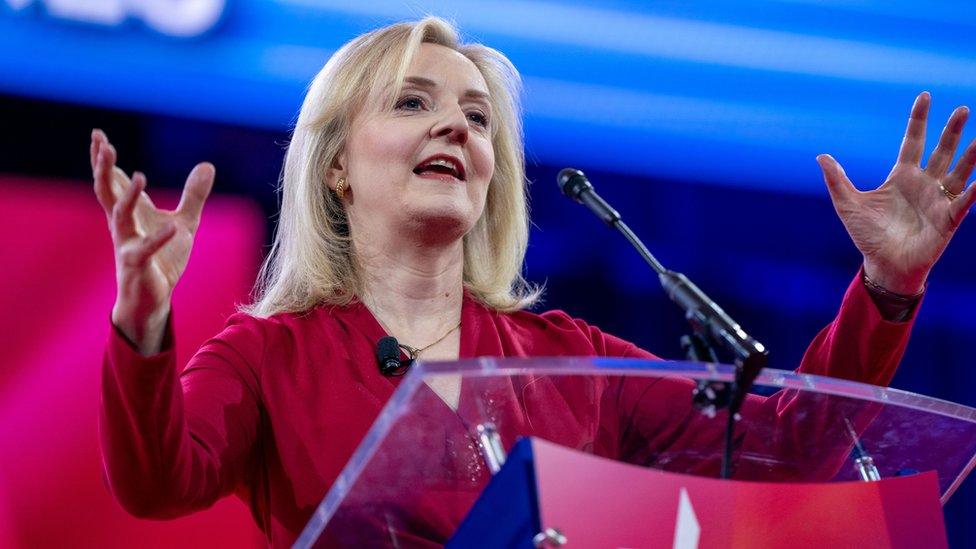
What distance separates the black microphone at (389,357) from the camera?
1.74 meters

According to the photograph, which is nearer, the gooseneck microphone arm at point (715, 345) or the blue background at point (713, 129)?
the gooseneck microphone arm at point (715, 345)

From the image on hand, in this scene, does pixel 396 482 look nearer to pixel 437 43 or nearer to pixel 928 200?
pixel 928 200

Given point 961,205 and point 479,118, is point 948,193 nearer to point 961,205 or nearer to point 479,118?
point 961,205

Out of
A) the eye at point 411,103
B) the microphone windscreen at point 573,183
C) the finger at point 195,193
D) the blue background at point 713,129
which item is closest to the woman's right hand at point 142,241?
the finger at point 195,193

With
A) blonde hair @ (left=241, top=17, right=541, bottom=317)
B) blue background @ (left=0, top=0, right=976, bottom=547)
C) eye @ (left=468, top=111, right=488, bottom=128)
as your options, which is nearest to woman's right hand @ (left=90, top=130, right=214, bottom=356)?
blonde hair @ (left=241, top=17, right=541, bottom=317)

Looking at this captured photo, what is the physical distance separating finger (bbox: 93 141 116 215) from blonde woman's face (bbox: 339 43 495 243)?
28.3 inches

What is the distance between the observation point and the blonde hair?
2.03m

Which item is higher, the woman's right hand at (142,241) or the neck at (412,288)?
the woman's right hand at (142,241)

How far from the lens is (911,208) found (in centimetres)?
165

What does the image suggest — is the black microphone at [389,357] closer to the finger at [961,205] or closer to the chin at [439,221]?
the chin at [439,221]

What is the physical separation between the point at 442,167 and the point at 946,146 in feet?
2.51

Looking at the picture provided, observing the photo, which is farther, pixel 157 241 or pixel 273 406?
pixel 273 406

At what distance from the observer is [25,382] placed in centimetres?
242

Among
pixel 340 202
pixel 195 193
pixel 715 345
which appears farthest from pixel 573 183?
pixel 340 202
